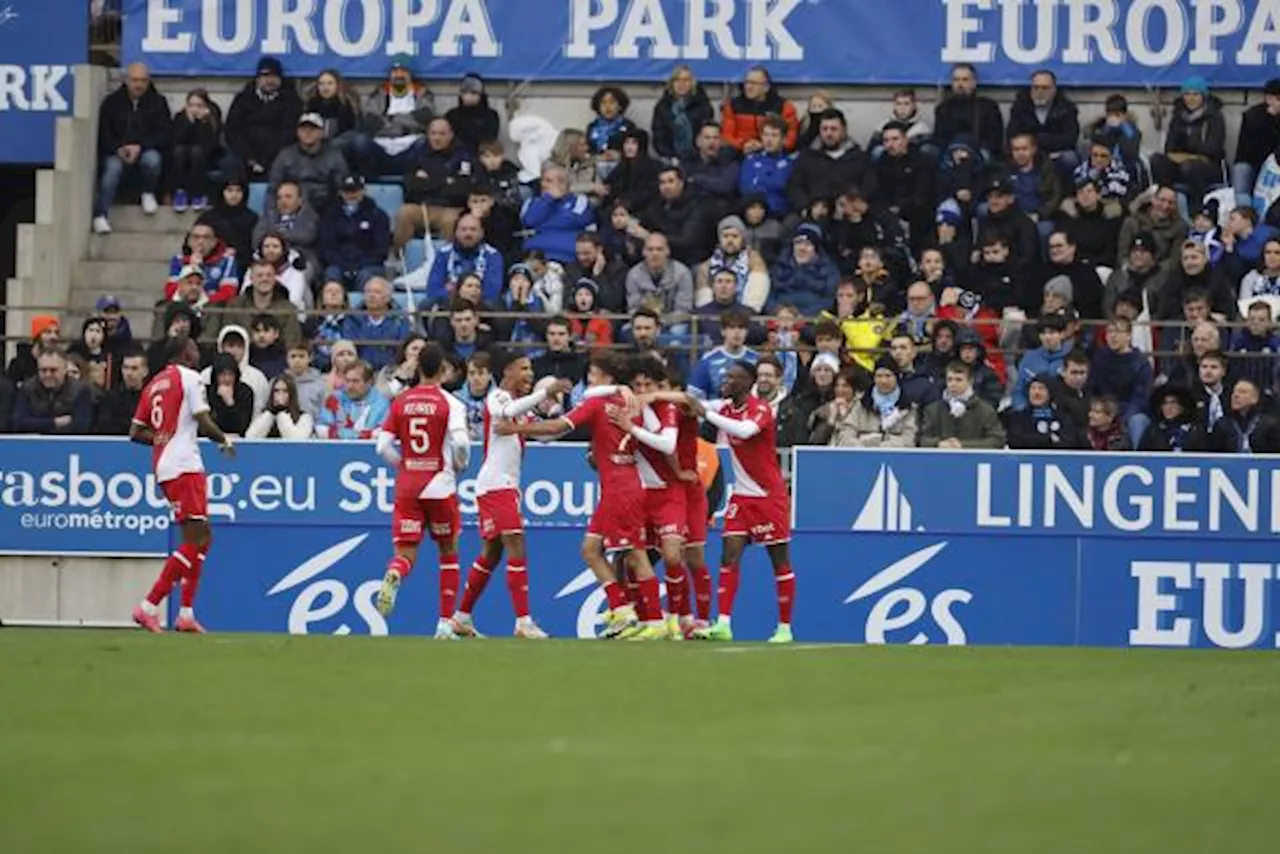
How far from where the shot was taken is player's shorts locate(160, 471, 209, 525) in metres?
20.9

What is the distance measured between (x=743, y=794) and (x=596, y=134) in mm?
19185

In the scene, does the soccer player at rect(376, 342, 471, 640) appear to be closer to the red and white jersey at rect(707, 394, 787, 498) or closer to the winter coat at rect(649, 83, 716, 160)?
the red and white jersey at rect(707, 394, 787, 498)

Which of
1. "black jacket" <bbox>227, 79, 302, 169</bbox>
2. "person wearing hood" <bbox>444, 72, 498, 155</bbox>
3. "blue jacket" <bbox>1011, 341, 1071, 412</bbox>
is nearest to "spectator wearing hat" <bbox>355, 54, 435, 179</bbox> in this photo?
"person wearing hood" <bbox>444, 72, 498, 155</bbox>

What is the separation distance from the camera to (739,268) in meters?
26.7

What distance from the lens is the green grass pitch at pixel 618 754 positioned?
→ 8.87 metres

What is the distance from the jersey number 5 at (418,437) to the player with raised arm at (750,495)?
7.19 ft

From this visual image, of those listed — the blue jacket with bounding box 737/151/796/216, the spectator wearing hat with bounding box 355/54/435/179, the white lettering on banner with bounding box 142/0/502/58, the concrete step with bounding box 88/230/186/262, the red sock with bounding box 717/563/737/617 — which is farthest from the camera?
the white lettering on banner with bounding box 142/0/502/58

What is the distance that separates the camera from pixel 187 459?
21016 mm

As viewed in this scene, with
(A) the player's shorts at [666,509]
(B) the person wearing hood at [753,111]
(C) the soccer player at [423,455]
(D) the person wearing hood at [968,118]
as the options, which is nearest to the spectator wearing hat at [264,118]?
(B) the person wearing hood at [753,111]

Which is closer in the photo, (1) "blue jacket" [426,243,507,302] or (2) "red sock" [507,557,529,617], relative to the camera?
(2) "red sock" [507,557,529,617]

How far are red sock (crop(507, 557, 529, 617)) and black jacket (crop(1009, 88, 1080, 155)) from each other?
9114 mm

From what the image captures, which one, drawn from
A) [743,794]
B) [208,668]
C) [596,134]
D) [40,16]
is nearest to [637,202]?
[596,134]

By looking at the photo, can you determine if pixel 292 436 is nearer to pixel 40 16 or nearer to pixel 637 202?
pixel 637 202

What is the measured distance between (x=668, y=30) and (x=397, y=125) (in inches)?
122
